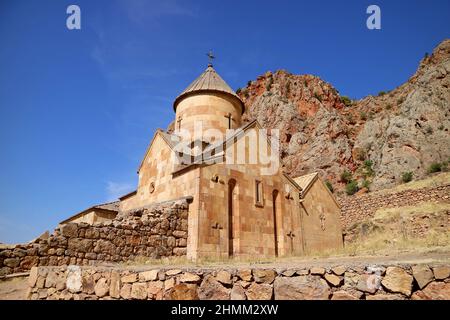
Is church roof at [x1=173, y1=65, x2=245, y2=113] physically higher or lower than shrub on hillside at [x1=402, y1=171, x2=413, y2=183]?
higher

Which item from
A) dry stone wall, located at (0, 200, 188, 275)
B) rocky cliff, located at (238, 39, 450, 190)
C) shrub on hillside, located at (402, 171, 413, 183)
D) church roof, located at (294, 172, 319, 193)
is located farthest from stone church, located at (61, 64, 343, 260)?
rocky cliff, located at (238, 39, 450, 190)

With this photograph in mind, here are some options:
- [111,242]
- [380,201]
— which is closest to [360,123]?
[380,201]

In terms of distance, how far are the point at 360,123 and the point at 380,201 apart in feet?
76.5

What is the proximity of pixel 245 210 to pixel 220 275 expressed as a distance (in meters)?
7.24

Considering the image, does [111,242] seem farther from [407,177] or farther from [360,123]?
[360,123]

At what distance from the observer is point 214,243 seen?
9.45 m

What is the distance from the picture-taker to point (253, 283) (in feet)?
11.0

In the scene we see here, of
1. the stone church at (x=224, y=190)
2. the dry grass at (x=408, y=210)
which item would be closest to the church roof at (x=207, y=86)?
the stone church at (x=224, y=190)

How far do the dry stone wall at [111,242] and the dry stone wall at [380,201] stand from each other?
44.8ft

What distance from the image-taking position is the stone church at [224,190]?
31.9 feet

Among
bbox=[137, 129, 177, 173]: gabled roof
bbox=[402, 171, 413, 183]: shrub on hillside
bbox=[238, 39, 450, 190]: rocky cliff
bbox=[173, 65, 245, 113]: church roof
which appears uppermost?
bbox=[238, 39, 450, 190]: rocky cliff

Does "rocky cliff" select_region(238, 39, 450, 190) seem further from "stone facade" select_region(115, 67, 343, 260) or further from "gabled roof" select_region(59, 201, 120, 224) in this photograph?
"gabled roof" select_region(59, 201, 120, 224)

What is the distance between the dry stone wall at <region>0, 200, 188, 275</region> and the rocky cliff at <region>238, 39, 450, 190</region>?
71.8ft

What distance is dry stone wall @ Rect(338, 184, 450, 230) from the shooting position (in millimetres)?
15812
